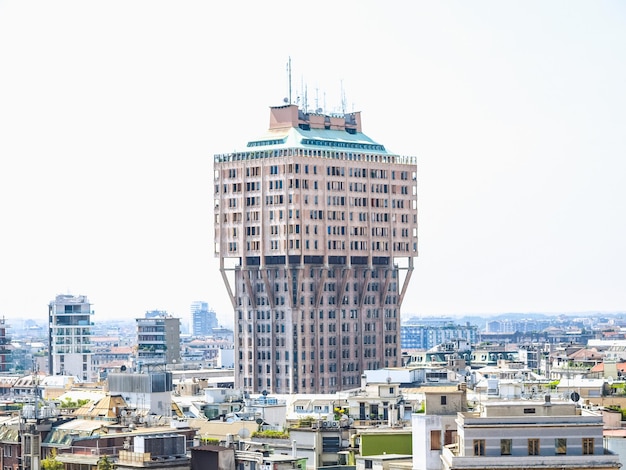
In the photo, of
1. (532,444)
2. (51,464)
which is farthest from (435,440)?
(51,464)

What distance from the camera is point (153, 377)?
651ft

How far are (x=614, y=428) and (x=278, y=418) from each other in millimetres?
64129

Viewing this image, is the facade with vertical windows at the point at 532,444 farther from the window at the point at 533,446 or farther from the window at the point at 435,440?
the window at the point at 435,440

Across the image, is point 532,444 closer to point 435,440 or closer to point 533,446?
point 533,446

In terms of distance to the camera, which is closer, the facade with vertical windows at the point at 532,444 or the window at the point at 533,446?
the facade with vertical windows at the point at 532,444

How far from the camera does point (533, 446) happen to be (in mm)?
96000

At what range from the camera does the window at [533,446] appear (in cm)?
9594

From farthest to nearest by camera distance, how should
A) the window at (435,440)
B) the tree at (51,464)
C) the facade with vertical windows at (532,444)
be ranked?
the tree at (51,464) < the window at (435,440) < the facade with vertical windows at (532,444)

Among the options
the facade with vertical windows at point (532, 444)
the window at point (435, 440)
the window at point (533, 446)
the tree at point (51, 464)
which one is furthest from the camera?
the tree at point (51, 464)

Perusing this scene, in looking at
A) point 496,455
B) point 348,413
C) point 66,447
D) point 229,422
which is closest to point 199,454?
point 66,447

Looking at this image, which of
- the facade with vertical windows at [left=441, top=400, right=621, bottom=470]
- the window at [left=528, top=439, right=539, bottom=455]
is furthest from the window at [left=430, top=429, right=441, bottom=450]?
the window at [left=528, top=439, right=539, bottom=455]

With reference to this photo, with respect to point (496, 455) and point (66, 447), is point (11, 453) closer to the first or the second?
point (66, 447)

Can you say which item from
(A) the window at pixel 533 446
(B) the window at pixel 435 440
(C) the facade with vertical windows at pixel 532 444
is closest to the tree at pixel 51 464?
(B) the window at pixel 435 440

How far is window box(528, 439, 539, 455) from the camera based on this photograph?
315ft
